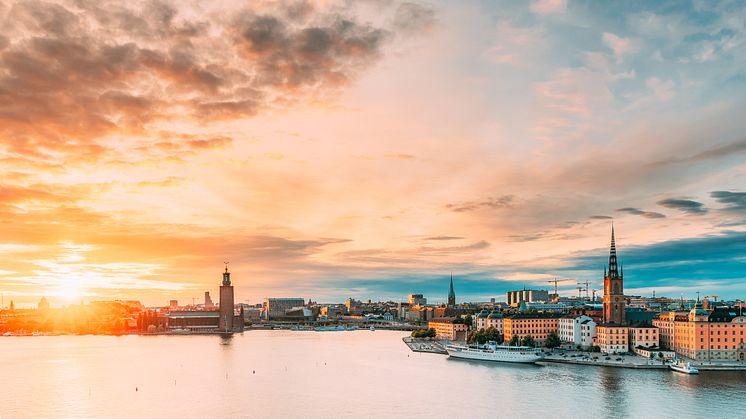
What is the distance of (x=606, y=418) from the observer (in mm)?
37094

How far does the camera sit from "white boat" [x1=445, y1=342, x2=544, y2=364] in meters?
64.7

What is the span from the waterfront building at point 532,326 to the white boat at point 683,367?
79.9 feet

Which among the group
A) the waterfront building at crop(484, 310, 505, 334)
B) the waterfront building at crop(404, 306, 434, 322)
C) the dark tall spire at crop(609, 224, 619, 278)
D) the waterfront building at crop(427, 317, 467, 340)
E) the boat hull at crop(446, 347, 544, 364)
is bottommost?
the waterfront building at crop(404, 306, 434, 322)

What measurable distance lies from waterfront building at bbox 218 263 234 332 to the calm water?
2881 inches

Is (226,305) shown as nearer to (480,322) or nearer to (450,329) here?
(450,329)

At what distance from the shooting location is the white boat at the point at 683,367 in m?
52.7

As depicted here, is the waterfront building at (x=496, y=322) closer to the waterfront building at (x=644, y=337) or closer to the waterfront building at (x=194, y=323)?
the waterfront building at (x=644, y=337)

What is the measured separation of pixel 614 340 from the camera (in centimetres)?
6856

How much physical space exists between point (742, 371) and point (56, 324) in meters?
140

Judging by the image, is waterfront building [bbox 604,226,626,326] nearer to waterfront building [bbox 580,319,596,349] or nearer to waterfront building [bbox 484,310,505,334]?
waterfront building [bbox 580,319,596,349]

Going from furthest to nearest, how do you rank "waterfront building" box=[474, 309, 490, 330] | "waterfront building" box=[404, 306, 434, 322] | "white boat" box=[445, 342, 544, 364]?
"waterfront building" box=[404, 306, 434, 322] < "waterfront building" box=[474, 309, 490, 330] < "white boat" box=[445, 342, 544, 364]

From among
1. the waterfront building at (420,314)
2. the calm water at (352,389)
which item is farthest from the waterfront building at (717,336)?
the waterfront building at (420,314)

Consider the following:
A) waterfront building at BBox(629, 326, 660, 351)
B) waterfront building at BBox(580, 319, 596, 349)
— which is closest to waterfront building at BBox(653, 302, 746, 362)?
waterfront building at BBox(629, 326, 660, 351)

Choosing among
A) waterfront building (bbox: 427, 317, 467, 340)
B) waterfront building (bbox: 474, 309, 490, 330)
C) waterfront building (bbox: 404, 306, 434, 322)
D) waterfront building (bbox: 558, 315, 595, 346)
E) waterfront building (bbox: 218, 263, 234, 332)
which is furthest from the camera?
waterfront building (bbox: 404, 306, 434, 322)
